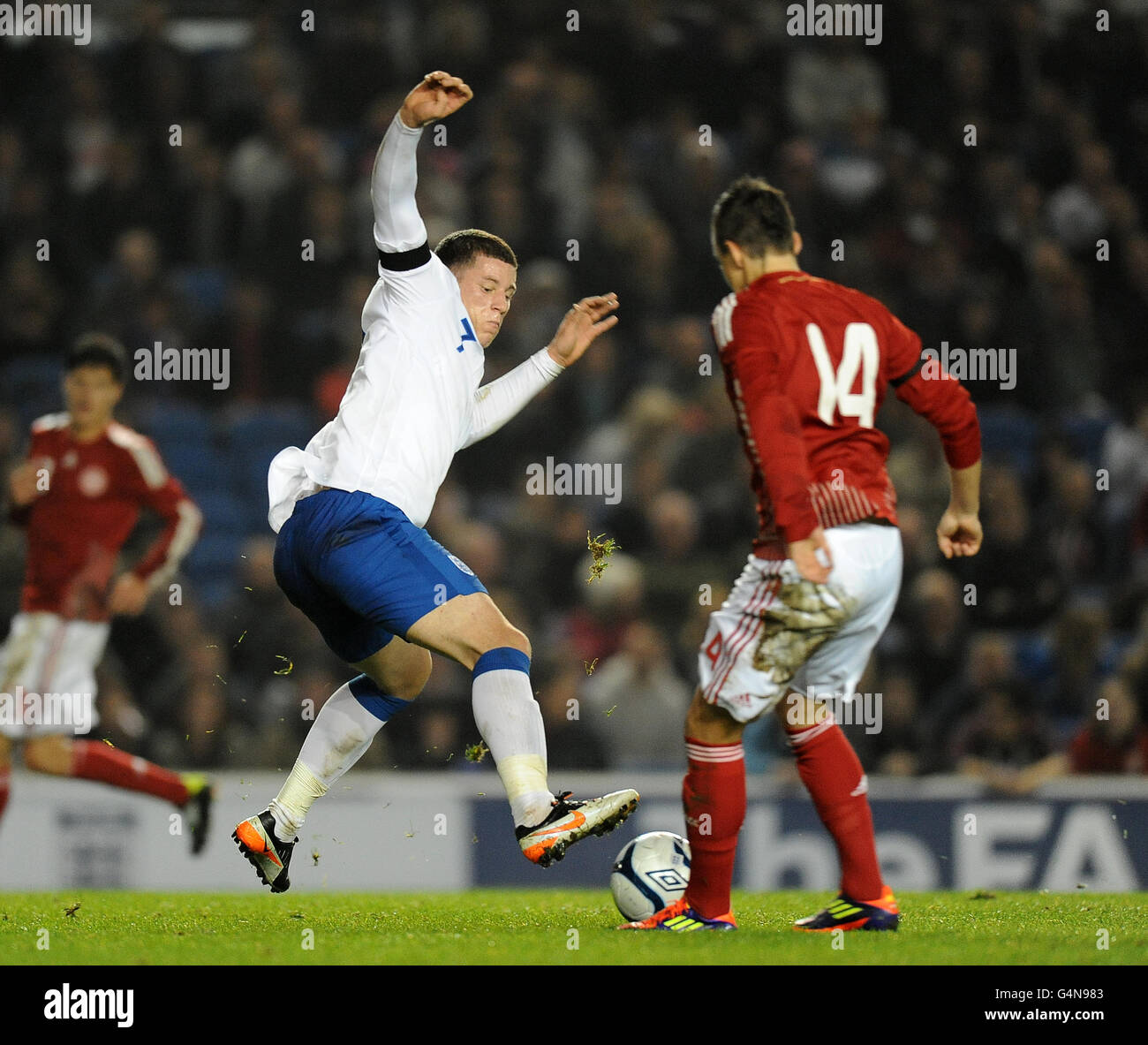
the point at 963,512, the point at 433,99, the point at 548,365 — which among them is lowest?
the point at 963,512

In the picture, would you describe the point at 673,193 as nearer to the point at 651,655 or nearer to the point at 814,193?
the point at 814,193

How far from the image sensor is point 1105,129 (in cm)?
1184

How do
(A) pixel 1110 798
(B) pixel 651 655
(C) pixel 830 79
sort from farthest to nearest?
1. (C) pixel 830 79
2. (B) pixel 651 655
3. (A) pixel 1110 798

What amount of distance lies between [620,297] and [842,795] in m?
6.66

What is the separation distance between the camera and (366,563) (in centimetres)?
431

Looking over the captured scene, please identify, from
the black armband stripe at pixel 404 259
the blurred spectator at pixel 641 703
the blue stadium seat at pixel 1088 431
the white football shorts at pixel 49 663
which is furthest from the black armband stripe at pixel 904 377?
the blue stadium seat at pixel 1088 431

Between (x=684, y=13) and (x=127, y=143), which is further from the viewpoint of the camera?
(x=684, y=13)

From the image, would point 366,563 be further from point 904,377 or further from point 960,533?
point 960,533

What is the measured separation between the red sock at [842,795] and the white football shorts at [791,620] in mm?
185

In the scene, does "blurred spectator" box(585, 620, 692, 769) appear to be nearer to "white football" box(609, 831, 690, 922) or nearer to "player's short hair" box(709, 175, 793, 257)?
"white football" box(609, 831, 690, 922)

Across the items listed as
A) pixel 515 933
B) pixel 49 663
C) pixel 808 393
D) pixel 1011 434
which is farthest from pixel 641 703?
pixel 808 393

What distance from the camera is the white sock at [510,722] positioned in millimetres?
4219

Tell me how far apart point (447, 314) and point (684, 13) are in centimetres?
825
